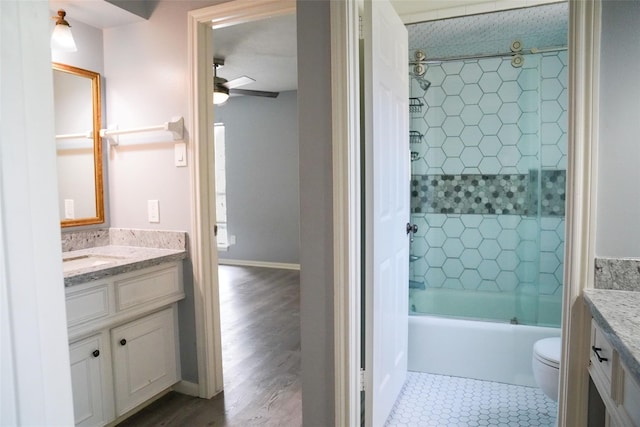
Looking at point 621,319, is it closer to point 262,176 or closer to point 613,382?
point 613,382

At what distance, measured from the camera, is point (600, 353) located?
1240 mm

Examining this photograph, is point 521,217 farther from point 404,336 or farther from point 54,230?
point 54,230

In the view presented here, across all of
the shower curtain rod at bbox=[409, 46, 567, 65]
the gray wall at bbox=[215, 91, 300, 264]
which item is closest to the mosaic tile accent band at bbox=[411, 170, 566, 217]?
the shower curtain rod at bbox=[409, 46, 567, 65]

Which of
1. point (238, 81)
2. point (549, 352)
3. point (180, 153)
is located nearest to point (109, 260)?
point (180, 153)

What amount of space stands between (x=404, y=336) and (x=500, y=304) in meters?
1.08

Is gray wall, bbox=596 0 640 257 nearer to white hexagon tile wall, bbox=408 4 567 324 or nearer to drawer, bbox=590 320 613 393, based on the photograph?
drawer, bbox=590 320 613 393

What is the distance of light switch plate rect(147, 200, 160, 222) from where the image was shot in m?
2.36

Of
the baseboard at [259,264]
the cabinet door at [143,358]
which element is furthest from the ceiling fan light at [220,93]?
the baseboard at [259,264]

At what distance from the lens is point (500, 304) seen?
301cm

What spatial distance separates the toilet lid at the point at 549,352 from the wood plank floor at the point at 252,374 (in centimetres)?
122

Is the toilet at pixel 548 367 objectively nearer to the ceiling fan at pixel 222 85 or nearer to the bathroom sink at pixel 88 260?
the bathroom sink at pixel 88 260

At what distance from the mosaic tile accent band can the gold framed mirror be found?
2.20 m

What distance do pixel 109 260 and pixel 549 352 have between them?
7.40 ft

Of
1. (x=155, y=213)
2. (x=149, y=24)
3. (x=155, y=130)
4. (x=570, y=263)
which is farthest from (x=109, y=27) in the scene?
(x=570, y=263)
